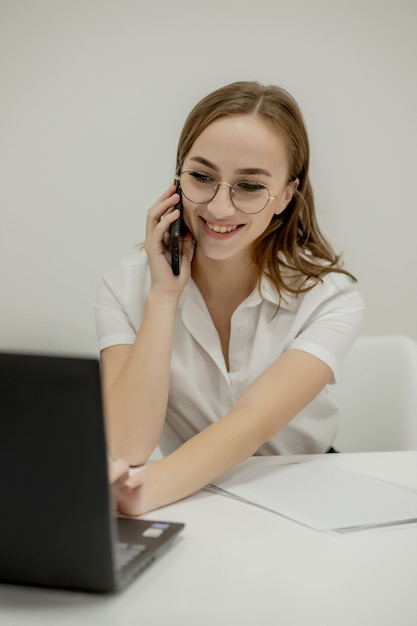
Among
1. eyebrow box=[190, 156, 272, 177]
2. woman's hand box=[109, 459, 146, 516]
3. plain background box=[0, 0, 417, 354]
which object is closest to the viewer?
woman's hand box=[109, 459, 146, 516]

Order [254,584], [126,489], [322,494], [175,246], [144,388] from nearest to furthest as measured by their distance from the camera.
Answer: [254,584] → [126,489] → [322,494] → [144,388] → [175,246]

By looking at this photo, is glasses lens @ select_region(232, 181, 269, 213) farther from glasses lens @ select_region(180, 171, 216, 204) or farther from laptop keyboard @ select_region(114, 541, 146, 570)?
laptop keyboard @ select_region(114, 541, 146, 570)

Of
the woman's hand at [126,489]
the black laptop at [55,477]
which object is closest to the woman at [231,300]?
the woman's hand at [126,489]

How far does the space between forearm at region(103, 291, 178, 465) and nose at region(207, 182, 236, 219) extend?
248 mm

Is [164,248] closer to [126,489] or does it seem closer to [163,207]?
[163,207]

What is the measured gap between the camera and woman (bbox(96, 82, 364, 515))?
1.78 meters

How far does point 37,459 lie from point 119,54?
2.41 meters

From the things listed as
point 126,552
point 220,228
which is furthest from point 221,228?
point 126,552

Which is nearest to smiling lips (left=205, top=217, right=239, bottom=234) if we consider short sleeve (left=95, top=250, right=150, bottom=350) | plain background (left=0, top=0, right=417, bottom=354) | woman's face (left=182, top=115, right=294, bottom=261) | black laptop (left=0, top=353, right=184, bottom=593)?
woman's face (left=182, top=115, right=294, bottom=261)

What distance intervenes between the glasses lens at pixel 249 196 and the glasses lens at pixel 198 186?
54mm

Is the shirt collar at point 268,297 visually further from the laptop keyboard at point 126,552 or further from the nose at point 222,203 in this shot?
the laptop keyboard at point 126,552

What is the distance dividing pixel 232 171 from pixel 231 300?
1.20ft

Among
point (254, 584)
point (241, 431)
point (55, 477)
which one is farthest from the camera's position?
point (241, 431)

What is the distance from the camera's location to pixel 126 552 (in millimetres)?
1059
